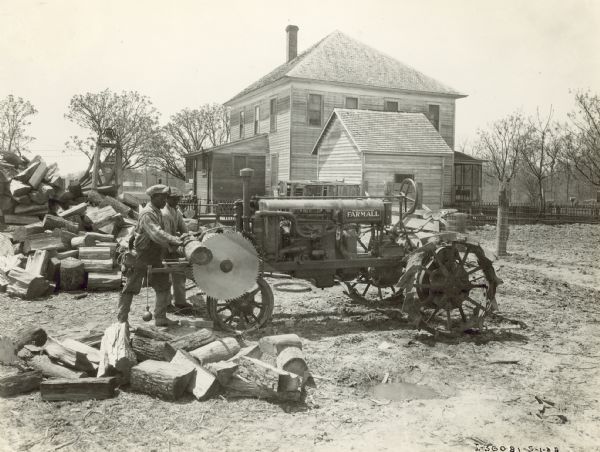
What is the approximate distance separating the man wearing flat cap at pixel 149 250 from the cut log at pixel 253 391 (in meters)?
2.14

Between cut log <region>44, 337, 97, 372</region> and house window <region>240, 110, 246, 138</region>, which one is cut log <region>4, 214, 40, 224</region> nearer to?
cut log <region>44, 337, 97, 372</region>

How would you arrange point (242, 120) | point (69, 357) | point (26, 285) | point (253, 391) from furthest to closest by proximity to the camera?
1. point (242, 120)
2. point (26, 285)
3. point (69, 357)
4. point (253, 391)

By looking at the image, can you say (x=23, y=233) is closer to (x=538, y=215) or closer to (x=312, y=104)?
(x=312, y=104)

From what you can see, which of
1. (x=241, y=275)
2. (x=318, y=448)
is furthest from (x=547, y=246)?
(x=318, y=448)

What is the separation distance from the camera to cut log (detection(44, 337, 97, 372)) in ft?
17.4

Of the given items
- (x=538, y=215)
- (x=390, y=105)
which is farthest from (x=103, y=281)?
(x=538, y=215)

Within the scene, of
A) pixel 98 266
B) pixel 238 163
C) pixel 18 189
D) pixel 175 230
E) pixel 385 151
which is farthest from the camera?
pixel 238 163

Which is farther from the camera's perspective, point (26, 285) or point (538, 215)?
point (538, 215)

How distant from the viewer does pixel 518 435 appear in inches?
179

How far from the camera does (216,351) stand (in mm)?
5680

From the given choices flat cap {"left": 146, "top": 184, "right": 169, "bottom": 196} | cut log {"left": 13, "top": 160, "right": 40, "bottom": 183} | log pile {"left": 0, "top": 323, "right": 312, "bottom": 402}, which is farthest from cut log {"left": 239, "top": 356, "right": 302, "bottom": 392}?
cut log {"left": 13, "top": 160, "right": 40, "bottom": 183}

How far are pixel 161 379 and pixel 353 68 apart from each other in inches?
1022

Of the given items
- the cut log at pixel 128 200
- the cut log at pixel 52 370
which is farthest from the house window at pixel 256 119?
the cut log at pixel 52 370

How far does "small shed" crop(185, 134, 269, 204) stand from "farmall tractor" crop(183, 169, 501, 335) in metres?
20.0
